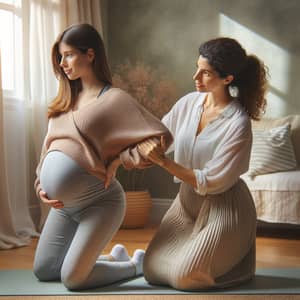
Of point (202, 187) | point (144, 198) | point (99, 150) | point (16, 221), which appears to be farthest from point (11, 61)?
point (202, 187)

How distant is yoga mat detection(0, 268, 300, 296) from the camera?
7.81 feet

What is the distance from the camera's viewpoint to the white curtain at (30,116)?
12.7 feet

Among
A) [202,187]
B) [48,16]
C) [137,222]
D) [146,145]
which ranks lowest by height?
[137,222]

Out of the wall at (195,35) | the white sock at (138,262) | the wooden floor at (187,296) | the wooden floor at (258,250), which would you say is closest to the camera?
the wooden floor at (187,296)

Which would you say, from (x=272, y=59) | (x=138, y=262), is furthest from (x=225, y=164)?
(x=272, y=59)

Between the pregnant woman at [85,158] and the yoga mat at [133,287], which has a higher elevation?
the pregnant woman at [85,158]

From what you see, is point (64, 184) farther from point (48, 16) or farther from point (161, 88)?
point (161, 88)

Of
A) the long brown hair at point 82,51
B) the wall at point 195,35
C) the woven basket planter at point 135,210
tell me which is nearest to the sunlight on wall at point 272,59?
the wall at point 195,35

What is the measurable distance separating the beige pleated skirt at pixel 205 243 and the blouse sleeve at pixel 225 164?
0.36ft

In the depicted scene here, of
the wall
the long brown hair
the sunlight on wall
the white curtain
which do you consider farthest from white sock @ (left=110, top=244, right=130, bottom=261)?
the sunlight on wall

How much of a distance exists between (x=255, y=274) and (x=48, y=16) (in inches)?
88.8

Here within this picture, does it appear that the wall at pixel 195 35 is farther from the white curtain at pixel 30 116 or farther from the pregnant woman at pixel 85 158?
the pregnant woman at pixel 85 158

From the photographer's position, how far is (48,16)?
408cm

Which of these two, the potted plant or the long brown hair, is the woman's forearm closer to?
the long brown hair
